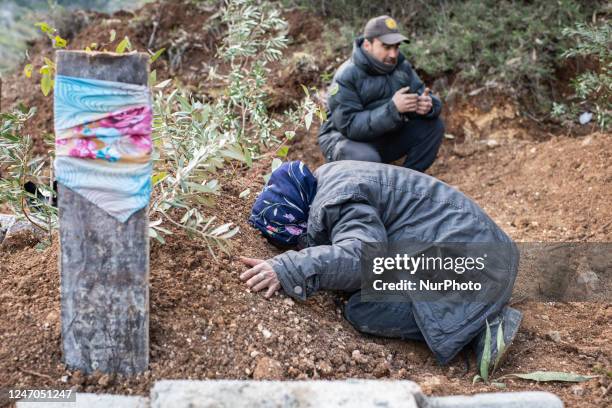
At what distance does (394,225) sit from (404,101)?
6.63ft

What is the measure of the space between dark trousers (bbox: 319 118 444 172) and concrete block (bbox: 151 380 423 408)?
3295mm

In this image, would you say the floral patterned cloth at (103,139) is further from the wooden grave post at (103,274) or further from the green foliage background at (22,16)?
the green foliage background at (22,16)

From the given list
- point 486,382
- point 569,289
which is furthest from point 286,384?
point 569,289

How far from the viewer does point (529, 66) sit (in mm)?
6434

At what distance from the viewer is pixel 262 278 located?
2805 mm

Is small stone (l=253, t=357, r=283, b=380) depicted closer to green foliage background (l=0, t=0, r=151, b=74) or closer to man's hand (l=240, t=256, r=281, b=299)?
man's hand (l=240, t=256, r=281, b=299)

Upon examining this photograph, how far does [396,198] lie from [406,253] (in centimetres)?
26


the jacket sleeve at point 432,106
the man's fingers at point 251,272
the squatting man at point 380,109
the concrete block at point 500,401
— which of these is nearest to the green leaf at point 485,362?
the concrete block at point 500,401

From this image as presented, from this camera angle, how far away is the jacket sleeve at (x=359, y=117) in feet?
16.2

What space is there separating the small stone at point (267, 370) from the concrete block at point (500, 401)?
2.02 feet

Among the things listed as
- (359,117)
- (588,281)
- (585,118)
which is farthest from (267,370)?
(585,118)

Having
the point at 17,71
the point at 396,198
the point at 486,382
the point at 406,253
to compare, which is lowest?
the point at 17,71

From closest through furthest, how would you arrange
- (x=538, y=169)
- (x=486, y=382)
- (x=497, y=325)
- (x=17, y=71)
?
1. (x=486, y=382)
2. (x=497, y=325)
3. (x=538, y=169)
4. (x=17, y=71)

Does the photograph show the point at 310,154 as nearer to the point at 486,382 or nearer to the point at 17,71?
the point at 486,382
